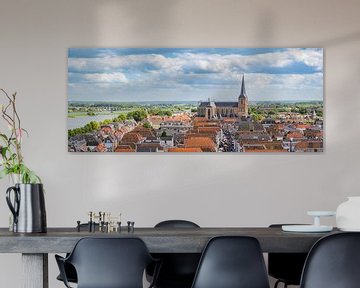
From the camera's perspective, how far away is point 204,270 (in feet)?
12.6

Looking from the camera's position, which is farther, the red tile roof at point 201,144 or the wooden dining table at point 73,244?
the red tile roof at point 201,144

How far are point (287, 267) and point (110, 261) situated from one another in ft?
5.34

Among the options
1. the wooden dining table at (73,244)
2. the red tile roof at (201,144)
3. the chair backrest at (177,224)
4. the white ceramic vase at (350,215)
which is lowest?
the chair backrest at (177,224)

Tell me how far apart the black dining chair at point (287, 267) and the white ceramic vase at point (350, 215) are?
72 cm

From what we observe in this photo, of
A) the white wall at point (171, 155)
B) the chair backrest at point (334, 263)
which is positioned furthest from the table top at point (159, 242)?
the white wall at point (171, 155)

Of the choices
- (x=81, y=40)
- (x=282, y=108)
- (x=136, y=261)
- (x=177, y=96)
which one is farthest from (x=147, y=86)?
(x=136, y=261)

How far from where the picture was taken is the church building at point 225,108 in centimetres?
618

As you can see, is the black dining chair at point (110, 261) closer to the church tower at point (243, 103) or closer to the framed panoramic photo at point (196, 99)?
the framed panoramic photo at point (196, 99)

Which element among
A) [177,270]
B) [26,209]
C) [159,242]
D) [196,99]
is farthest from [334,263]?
[196,99]

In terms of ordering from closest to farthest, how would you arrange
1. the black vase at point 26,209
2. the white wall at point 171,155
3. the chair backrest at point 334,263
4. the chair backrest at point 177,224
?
the chair backrest at point 334,263 < the black vase at point 26,209 < the chair backrest at point 177,224 < the white wall at point 171,155

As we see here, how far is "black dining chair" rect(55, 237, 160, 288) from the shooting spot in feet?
12.4

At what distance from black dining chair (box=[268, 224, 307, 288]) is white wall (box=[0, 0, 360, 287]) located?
1030 mm

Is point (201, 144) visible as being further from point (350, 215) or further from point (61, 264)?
point (61, 264)

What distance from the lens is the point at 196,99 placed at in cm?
618
